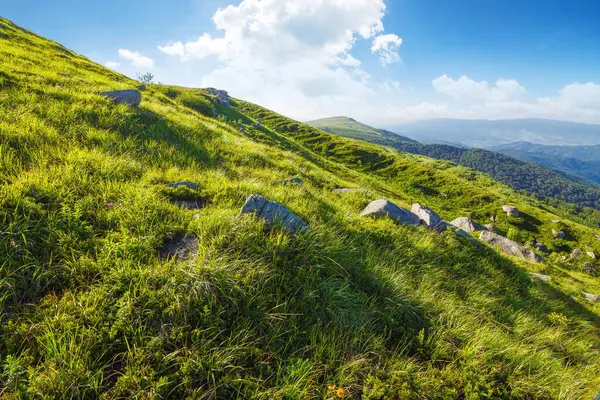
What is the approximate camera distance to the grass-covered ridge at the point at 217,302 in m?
3.14

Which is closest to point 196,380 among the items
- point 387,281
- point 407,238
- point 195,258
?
point 195,258

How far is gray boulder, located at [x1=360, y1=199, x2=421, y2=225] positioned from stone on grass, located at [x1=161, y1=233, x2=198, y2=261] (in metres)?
6.26

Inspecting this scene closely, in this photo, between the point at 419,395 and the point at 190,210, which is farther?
the point at 190,210

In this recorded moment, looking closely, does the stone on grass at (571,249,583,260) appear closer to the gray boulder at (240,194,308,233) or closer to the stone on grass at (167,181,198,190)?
the gray boulder at (240,194,308,233)

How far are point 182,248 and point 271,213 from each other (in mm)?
1903

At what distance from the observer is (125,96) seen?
42.0 ft

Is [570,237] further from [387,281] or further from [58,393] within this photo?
[58,393]

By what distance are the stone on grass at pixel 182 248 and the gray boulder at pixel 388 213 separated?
6.26 meters

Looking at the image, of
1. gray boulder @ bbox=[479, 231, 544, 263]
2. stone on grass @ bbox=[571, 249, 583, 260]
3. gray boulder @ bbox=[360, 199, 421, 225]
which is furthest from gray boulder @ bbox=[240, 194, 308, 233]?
stone on grass @ bbox=[571, 249, 583, 260]

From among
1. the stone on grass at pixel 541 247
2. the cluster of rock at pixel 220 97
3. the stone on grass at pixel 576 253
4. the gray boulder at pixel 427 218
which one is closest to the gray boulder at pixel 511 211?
the stone on grass at pixel 541 247

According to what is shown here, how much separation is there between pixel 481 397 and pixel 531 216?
312ft

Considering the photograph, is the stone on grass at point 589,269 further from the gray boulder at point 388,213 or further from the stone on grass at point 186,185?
the stone on grass at point 186,185

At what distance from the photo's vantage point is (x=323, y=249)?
5.59 meters

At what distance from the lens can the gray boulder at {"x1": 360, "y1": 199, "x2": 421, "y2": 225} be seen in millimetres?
9508
